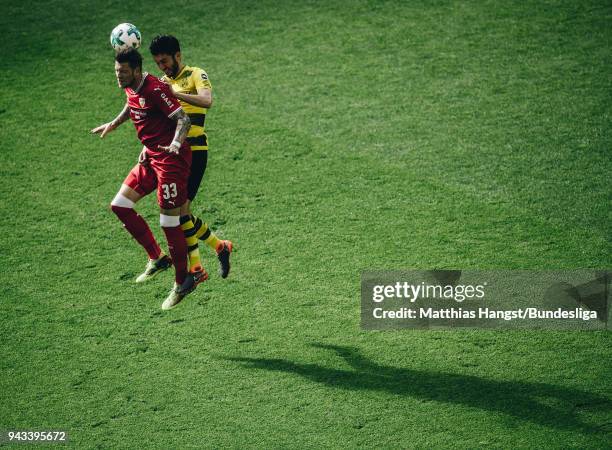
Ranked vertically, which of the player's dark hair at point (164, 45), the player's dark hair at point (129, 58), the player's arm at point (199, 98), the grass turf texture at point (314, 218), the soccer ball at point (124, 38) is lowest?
the grass turf texture at point (314, 218)

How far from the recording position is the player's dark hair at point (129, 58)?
252 inches

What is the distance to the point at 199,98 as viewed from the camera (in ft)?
21.9

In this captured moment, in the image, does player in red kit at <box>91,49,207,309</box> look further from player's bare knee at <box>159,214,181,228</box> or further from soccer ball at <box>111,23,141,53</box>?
soccer ball at <box>111,23,141,53</box>

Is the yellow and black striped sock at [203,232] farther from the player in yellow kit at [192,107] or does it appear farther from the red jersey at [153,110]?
the red jersey at [153,110]

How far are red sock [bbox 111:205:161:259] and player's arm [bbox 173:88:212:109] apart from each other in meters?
1.07

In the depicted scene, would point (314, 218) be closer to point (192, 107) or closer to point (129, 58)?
point (192, 107)

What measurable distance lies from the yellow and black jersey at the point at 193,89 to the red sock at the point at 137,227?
755 mm

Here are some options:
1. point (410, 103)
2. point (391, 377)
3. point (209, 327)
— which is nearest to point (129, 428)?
point (209, 327)

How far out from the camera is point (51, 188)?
30.0ft

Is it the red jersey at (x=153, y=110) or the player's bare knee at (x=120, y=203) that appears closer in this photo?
the red jersey at (x=153, y=110)

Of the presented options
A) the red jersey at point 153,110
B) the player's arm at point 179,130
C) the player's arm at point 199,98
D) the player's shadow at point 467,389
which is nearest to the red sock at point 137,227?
the red jersey at point 153,110

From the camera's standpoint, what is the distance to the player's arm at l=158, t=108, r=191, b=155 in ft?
21.1

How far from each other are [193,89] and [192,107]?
208 millimetres

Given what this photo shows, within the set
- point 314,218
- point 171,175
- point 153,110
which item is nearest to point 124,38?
point 153,110
